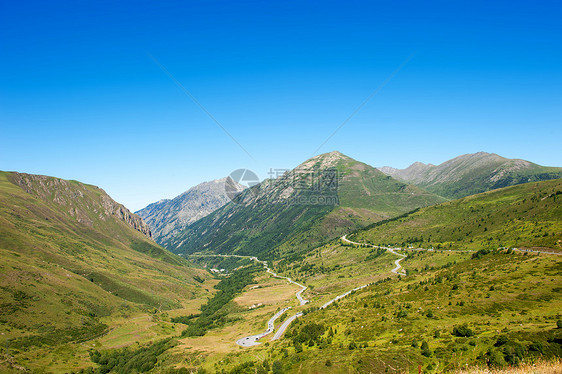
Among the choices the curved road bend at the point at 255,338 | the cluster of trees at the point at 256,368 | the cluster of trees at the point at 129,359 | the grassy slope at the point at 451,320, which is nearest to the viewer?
the grassy slope at the point at 451,320

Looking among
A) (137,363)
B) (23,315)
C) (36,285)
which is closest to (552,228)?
(137,363)

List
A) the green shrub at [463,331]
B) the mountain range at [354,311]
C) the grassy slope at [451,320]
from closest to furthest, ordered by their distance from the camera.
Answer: the grassy slope at [451,320]
the green shrub at [463,331]
the mountain range at [354,311]

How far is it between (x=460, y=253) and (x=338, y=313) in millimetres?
75478

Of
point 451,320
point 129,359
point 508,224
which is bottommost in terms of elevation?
point 129,359

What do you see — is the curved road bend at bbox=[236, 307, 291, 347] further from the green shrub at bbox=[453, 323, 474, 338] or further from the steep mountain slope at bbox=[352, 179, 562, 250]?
the steep mountain slope at bbox=[352, 179, 562, 250]

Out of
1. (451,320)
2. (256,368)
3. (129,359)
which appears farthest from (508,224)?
(129,359)

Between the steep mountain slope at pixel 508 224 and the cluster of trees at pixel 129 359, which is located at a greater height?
the steep mountain slope at pixel 508 224

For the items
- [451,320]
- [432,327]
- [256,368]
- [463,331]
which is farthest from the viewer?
[256,368]

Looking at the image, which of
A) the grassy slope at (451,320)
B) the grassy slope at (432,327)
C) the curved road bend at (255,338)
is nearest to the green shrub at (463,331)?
the grassy slope at (432,327)

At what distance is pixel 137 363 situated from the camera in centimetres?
11100

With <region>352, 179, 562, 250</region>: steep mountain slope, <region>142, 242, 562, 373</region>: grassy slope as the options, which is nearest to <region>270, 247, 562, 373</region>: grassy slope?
<region>142, 242, 562, 373</region>: grassy slope

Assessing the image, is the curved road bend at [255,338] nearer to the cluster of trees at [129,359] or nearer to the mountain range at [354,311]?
the mountain range at [354,311]

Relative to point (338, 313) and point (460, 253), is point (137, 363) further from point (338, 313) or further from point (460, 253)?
point (460, 253)

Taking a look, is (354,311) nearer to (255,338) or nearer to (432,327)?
(432,327)
